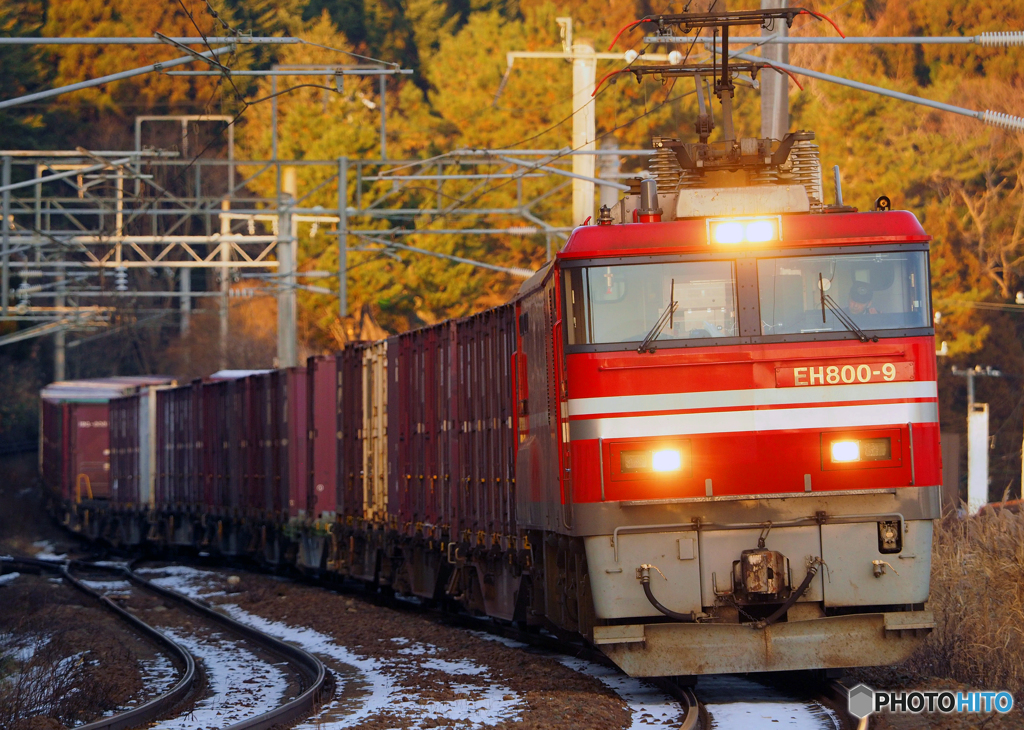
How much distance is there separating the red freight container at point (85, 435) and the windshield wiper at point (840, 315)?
30.2 m

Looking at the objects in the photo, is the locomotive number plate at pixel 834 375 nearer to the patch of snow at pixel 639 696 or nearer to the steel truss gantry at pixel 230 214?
the patch of snow at pixel 639 696

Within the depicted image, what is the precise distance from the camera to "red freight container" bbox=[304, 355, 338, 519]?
22.8m

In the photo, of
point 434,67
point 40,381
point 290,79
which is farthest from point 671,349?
point 40,381

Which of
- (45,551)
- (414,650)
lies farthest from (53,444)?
(414,650)

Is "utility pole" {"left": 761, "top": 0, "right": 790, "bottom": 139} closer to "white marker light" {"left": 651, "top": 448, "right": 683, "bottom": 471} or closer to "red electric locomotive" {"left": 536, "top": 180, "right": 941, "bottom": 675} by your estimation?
"red electric locomotive" {"left": 536, "top": 180, "right": 941, "bottom": 675}

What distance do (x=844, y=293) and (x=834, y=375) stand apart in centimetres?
60

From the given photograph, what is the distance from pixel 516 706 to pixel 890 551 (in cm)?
295

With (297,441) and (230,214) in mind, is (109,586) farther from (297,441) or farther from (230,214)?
(230,214)

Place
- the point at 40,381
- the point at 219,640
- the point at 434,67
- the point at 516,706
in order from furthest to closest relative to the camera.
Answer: the point at 40,381
the point at 434,67
the point at 219,640
the point at 516,706

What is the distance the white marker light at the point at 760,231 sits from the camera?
10258 millimetres

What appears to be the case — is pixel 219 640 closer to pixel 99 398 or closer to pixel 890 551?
pixel 890 551

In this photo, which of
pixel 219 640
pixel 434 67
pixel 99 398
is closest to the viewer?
pixel 219 640

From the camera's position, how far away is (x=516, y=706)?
35.3 feet

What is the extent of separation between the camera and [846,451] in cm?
1004
